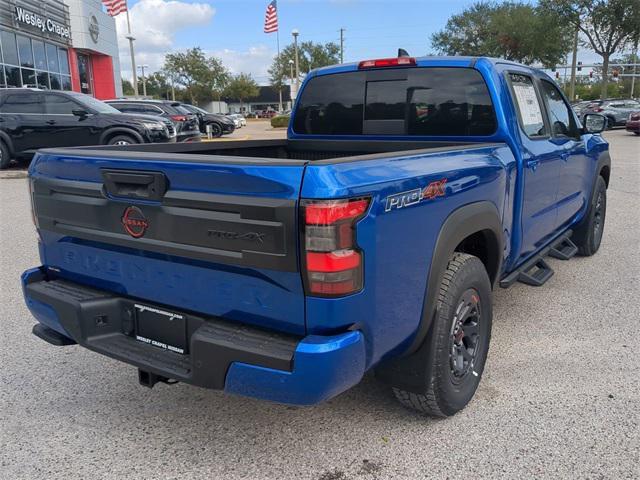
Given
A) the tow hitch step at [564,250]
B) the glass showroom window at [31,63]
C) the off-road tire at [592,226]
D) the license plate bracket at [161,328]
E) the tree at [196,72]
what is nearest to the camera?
the license plate bracket at [161,328]

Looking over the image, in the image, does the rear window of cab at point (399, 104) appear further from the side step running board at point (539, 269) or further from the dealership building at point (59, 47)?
the dealership building at point (59, 47)

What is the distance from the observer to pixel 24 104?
1239 cm

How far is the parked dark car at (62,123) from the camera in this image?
11961mm

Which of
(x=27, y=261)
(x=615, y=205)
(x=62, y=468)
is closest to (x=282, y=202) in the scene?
(x=62, y=468)

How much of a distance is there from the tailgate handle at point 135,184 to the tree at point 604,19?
3326 cm

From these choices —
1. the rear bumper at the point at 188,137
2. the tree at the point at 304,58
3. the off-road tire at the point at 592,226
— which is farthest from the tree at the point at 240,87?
the off-road tire at the point at 592,226

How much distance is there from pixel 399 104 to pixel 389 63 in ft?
0.98

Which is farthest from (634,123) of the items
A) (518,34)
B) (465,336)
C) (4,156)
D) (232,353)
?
(232,353)

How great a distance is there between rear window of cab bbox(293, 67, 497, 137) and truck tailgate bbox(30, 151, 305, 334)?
204cm

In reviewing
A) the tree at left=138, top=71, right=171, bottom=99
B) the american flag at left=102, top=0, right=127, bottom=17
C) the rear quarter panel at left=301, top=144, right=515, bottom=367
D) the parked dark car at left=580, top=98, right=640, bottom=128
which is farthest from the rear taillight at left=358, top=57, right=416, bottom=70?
the tree at left=138, top=71, right=171, bottom=99

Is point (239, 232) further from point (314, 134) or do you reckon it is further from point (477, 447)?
point (314, 134)

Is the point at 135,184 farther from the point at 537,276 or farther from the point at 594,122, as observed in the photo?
the point at 594,122

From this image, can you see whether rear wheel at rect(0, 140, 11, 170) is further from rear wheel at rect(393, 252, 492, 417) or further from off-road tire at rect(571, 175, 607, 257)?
rear wheel at rect(393, 252, 492, 417)

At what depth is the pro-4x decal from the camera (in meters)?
2.17
